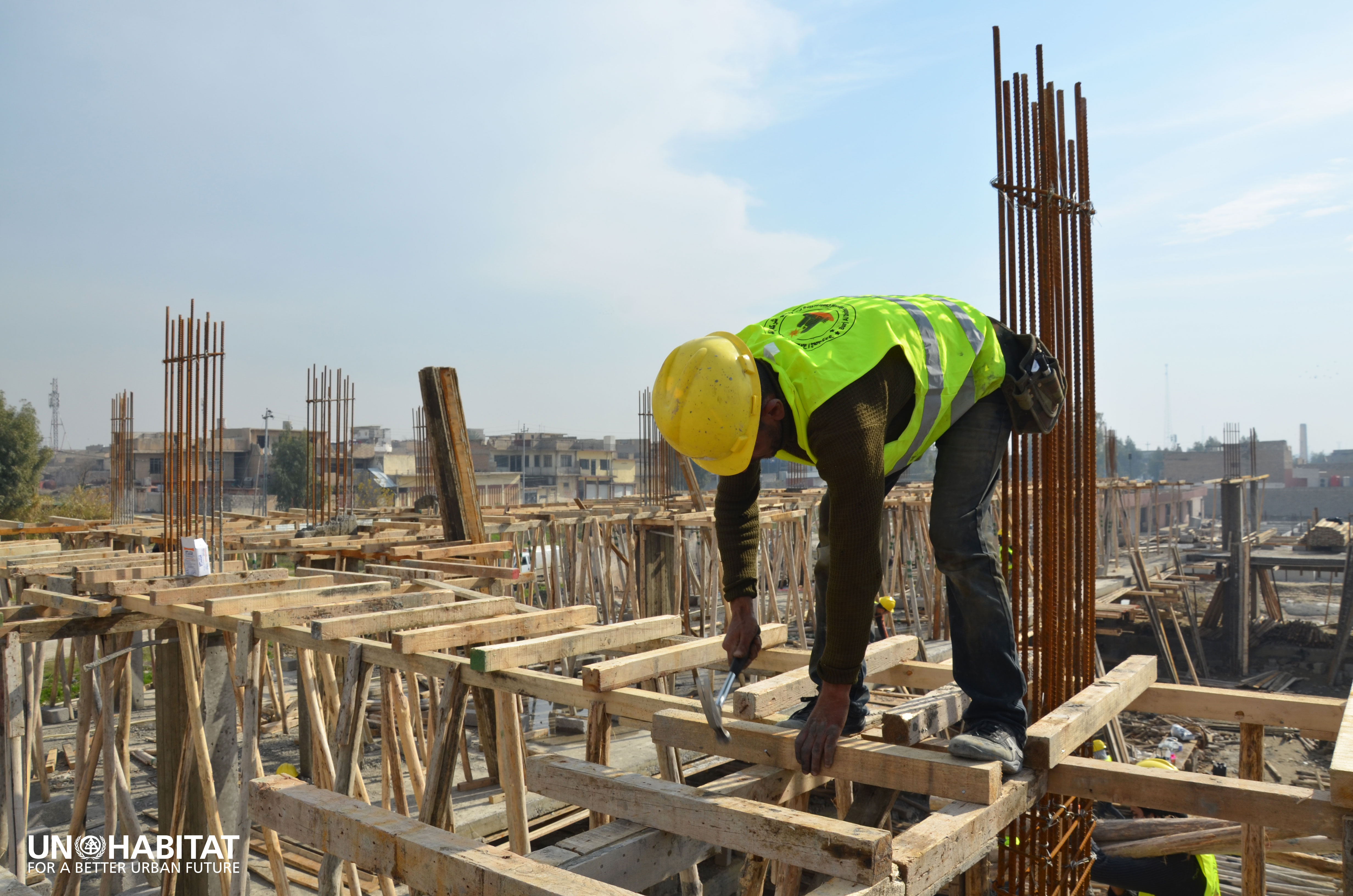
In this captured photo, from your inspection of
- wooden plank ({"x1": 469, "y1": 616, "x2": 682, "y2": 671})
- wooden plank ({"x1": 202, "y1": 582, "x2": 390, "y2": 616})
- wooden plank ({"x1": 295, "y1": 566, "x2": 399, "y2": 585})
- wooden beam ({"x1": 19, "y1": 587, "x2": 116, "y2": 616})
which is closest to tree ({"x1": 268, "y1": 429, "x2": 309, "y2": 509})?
wooden beam ({"x1": 19, "y1": 587, "x2": 116, "y2": 616})

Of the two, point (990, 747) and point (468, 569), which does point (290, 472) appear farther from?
point (990, 747)

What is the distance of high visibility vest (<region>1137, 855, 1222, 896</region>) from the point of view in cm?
489

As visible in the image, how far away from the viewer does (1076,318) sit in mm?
4227

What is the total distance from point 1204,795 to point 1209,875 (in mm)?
3250

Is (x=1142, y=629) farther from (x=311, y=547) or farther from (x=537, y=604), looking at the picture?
(x=311, y=547)

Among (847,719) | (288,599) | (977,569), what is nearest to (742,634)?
(847,719)

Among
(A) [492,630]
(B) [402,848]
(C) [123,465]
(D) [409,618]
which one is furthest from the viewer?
(C) [123,465]

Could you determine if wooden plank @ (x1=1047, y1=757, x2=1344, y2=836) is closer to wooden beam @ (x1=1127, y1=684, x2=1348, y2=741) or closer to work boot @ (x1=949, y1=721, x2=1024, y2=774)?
work boot @ (x1=949, y1=721, x2=1024, y2=774)

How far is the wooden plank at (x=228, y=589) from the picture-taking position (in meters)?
4.82

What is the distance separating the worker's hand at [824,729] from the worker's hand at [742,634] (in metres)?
0.64

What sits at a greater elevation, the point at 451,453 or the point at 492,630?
the point at 451,453

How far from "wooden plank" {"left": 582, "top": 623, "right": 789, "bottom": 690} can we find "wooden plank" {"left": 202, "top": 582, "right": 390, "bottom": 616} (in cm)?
191

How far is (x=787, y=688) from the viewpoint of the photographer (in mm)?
2965

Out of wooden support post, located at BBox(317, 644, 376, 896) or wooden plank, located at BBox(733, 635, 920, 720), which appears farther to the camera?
wooden support post, located at BBox(317, 644, 376, 896)
